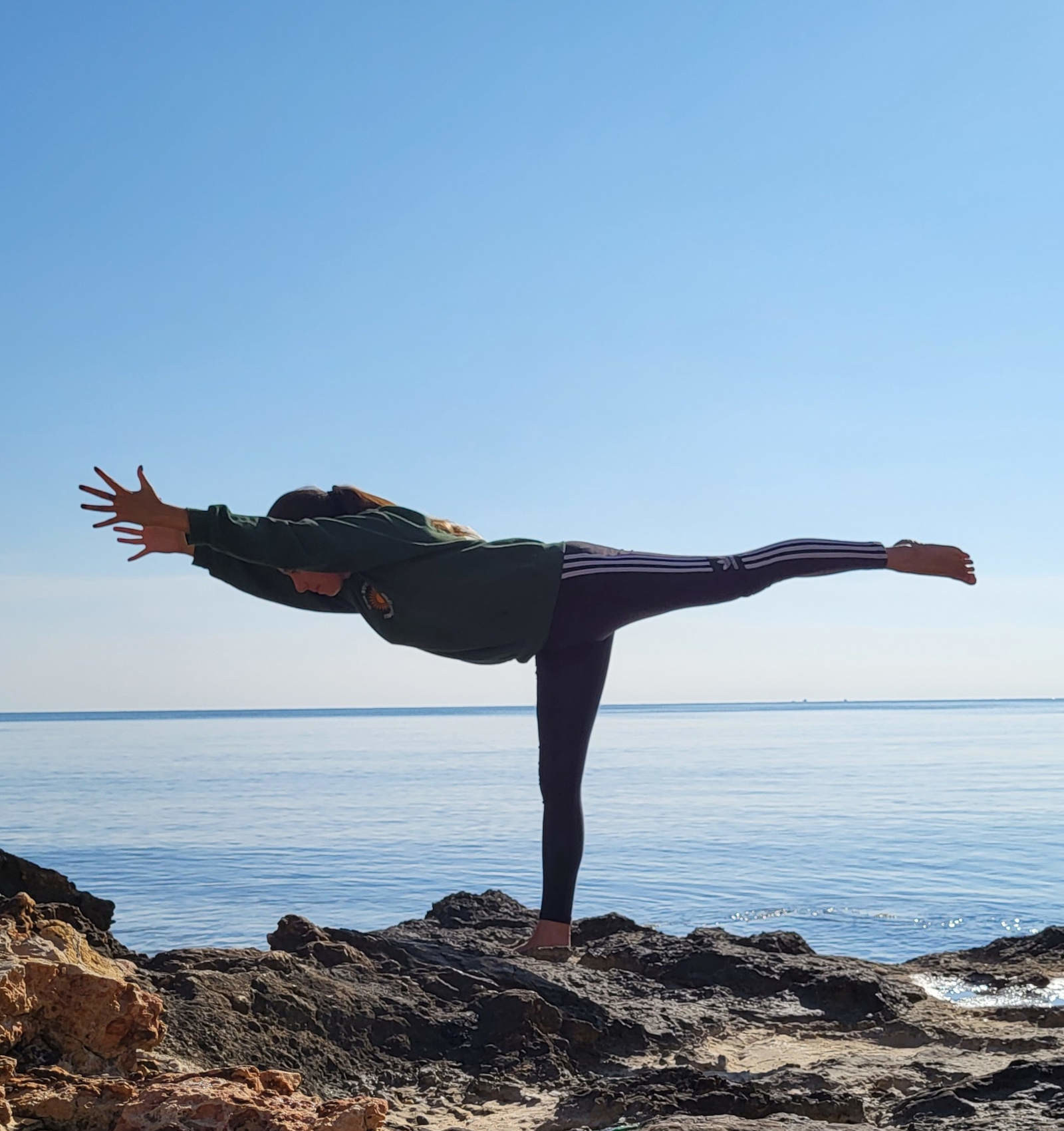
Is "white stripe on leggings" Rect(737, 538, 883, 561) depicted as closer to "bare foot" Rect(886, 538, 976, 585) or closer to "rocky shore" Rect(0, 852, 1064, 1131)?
"bare foot" Rect(886, 538, 976, 585)

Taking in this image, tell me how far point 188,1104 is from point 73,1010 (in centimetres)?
54

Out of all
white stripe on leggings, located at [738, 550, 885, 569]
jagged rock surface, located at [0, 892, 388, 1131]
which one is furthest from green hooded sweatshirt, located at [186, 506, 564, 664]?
jagged rock surface, located at [0, 892, 388, 1131]

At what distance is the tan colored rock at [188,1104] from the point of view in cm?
233

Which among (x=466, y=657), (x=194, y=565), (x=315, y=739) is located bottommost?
(x=315, y=739)

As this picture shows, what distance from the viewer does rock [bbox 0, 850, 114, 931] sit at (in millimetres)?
3594

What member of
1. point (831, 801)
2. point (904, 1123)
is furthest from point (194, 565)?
point (831, 801)

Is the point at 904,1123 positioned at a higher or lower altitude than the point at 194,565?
lower

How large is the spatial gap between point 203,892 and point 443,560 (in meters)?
4.43

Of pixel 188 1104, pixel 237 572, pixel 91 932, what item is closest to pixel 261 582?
pixel 237 572

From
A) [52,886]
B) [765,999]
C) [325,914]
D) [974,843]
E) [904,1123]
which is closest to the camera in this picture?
[904,1123]

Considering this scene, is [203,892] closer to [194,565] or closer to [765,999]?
[194,565]

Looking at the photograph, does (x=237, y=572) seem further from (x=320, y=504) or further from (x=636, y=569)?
(x=636, y=569)

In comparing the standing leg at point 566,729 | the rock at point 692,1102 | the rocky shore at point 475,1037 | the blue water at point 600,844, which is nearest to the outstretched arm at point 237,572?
the standing leg at point 566,729

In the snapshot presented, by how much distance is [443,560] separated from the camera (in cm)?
418
